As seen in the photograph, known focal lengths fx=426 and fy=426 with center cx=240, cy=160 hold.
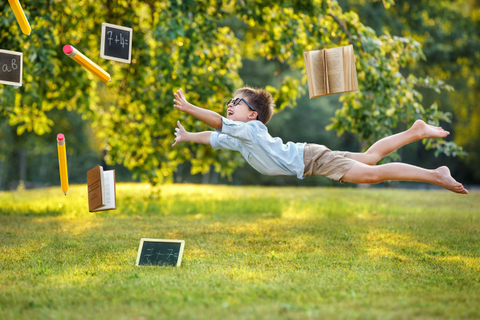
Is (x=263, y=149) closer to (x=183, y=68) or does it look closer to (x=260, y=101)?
(x=260, y=101)

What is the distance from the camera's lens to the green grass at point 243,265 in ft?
8.88

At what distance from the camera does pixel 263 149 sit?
4.18m

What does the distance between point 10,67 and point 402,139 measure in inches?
164

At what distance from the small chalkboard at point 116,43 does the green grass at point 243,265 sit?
6.56 feet

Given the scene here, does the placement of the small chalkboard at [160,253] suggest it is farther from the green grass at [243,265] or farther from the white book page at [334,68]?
the white book page at [334,68]

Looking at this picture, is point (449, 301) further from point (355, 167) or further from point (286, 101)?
point (286, 101)

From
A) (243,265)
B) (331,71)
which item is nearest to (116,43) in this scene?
(331,71)

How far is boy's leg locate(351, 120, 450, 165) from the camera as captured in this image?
4.27 meters

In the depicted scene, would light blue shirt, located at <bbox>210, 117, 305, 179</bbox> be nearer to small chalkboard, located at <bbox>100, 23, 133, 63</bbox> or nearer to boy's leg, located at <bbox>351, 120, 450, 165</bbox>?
boy's leg, located at <bbox>351, 120, 450, 165</bbox>

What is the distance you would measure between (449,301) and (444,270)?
96 centimetres

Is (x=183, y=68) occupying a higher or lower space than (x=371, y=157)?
higher

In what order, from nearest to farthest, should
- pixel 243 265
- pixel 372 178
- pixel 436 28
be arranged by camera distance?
1. pixel 243 265
2. pixel 372 178
3. pixel 436 28

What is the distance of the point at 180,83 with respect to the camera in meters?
6.94

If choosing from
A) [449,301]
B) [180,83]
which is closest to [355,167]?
[449,301]
